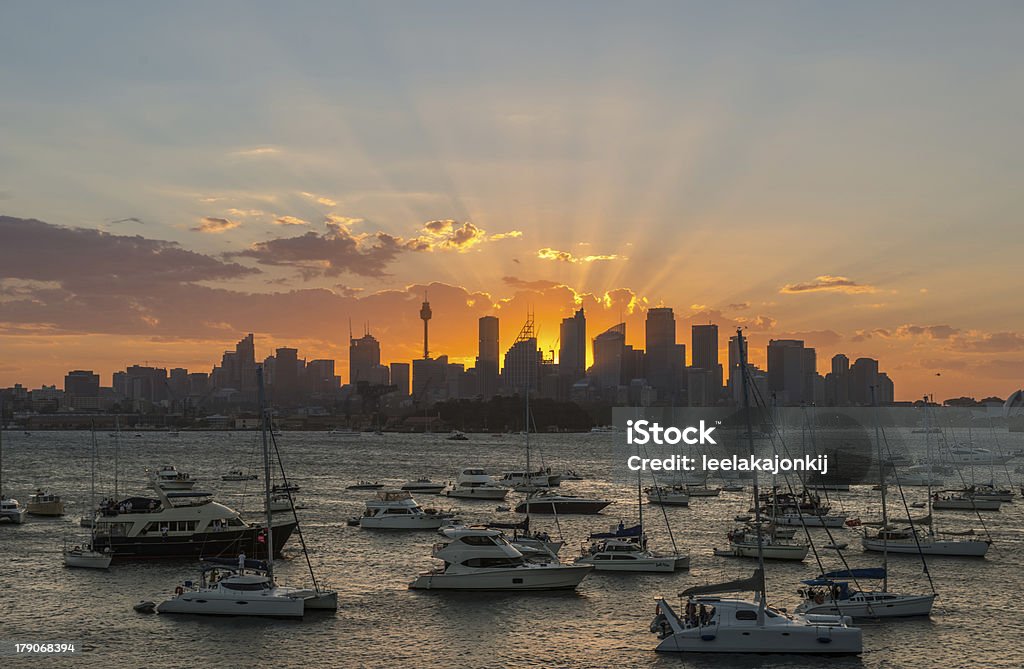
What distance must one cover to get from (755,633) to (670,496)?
221 feet

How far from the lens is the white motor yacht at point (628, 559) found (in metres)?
64.7

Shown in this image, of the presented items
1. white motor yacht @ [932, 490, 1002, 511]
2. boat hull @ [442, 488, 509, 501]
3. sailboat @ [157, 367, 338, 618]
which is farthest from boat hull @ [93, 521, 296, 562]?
white motor yacht @ [932, 490, 1002, 511]

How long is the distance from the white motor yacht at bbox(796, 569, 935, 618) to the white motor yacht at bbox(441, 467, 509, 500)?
72521 mm

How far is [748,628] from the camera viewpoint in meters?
44.8

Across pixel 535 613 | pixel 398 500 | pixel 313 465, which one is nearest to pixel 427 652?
pixel 535 613

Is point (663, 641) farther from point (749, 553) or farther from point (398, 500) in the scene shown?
point (398, 500)

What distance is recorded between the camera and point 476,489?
124312mm

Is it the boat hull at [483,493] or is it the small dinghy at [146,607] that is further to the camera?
the boat hull at [483,493]

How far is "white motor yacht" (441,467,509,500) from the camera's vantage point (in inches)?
4865

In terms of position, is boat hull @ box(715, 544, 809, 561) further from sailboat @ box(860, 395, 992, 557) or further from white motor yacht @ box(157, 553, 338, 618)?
white motor yacht @ box(157, 553, 338, 618)

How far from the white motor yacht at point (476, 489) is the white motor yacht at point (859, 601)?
72521 mm

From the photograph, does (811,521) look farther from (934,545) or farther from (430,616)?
(430,616)

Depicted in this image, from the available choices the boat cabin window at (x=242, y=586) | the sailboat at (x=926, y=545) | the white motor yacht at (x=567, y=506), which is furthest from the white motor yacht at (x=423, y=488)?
the boat cabin window at (x=242, y=586)

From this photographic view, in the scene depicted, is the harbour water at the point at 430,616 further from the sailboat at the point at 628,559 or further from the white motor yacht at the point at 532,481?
the white motor yacht at the point at 532,481
